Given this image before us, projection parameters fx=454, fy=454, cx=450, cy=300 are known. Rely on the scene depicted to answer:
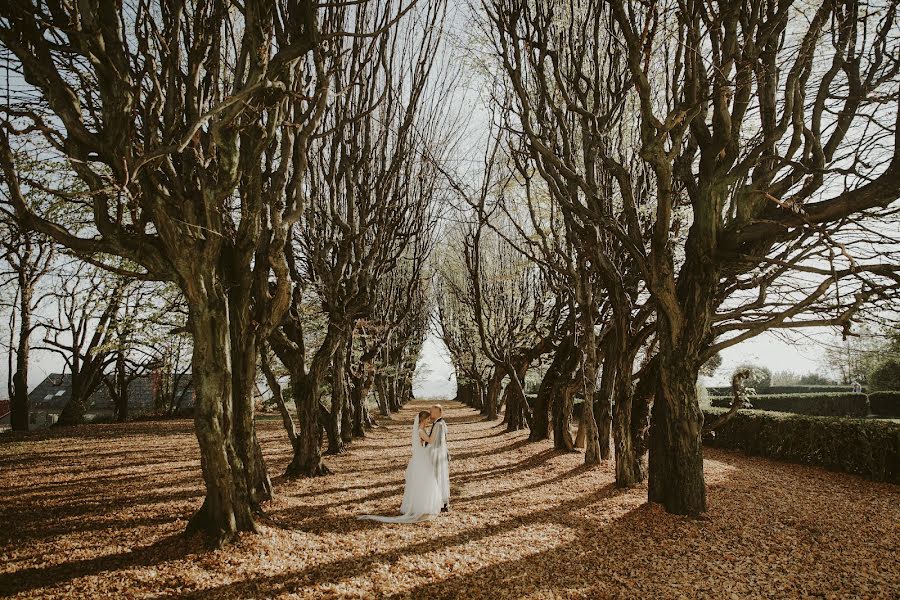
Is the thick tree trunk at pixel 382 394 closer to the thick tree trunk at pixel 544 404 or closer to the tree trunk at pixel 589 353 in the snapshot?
the thick tree trunk at pixel 544 404

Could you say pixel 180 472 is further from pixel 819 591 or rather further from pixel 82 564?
pixel 819 591

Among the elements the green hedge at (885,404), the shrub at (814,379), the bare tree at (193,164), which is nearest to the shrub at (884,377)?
the green hedge at (885,404)

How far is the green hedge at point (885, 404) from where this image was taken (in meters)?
19.6

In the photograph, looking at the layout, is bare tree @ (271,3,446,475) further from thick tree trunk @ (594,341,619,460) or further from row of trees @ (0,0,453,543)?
thick tree trunk @ (594,341,619,460)

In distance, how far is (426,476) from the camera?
6.73m

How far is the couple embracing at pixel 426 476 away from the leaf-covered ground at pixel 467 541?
0.84 feet

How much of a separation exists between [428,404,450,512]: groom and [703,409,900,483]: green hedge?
8597 millimetres

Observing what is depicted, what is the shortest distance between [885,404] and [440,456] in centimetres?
2325

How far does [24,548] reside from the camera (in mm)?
4891

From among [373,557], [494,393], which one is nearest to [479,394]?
[494,393]

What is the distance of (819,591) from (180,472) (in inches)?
404

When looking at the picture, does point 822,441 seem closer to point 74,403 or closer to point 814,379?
point 74,403

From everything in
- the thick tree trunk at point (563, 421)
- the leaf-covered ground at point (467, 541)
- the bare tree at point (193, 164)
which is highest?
the bare tree at point (193, 164)

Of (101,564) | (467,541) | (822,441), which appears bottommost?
(467,541)
